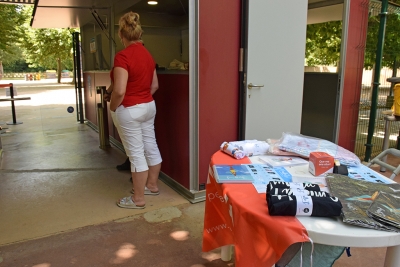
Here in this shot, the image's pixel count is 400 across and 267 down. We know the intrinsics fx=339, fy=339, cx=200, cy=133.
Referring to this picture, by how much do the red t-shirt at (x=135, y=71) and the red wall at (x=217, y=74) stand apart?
0.52 metres

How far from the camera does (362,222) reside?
3.95 ft

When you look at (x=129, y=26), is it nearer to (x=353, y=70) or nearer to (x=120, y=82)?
(x=120, y=82)

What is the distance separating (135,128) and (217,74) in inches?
37.9

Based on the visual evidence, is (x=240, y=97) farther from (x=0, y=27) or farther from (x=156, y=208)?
(x=0, y=27)

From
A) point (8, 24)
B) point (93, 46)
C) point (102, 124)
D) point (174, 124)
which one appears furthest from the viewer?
point (8, 24)

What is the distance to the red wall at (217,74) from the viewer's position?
126 inches

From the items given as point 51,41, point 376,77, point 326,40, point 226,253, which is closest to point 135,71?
point 226,253

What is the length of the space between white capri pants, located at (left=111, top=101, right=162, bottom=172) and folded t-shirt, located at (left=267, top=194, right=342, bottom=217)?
6.48ft

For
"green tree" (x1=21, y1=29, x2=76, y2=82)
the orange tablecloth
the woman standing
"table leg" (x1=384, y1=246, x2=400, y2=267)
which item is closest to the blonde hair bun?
the woman standing

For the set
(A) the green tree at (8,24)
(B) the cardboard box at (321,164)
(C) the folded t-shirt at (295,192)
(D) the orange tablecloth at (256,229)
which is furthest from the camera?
(A) the green tree at (8,24)

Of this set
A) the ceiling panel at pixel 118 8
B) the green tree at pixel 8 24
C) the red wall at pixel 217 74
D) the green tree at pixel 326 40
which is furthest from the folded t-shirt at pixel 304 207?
the green tree at pixel 8 24

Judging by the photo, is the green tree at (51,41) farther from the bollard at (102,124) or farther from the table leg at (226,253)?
the table leg at (226,253)

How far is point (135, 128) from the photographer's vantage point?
3029 mm

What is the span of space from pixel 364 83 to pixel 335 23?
4374 millimetres
